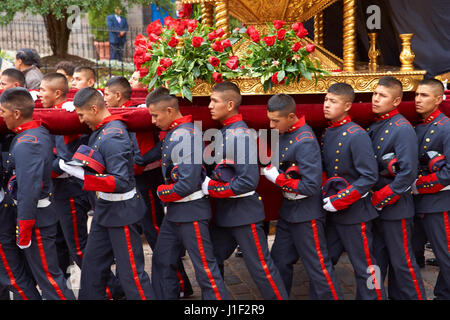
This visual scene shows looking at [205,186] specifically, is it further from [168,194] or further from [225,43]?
[225,43]

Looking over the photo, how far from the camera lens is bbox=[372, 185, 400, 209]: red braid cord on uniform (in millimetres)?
3873

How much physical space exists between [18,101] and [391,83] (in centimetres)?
254

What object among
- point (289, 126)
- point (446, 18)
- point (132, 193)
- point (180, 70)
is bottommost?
point (132, 193)

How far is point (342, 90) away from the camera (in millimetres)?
3992

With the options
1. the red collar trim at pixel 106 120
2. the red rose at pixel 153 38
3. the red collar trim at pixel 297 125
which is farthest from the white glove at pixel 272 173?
the red rose at pixel 153 38

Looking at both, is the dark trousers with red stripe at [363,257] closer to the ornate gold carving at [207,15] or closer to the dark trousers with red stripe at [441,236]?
the dark trousers with red stripe at [441,236]

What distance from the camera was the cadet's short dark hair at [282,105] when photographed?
154 inches

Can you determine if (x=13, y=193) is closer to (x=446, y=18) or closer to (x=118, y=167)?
(x=118, y=167)

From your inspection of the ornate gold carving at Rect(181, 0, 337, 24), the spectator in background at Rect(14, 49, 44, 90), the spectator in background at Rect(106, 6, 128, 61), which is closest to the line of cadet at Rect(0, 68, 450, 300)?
the ornate gold carving at Rect(181, 0, 337, 24)

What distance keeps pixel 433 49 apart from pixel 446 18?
0.35m

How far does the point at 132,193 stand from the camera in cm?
391

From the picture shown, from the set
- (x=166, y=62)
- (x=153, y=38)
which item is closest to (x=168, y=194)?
(x=166, y=62)

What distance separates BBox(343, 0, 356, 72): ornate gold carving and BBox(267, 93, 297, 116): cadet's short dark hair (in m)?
Result: 1.02

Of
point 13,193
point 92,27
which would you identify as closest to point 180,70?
point 13,193
